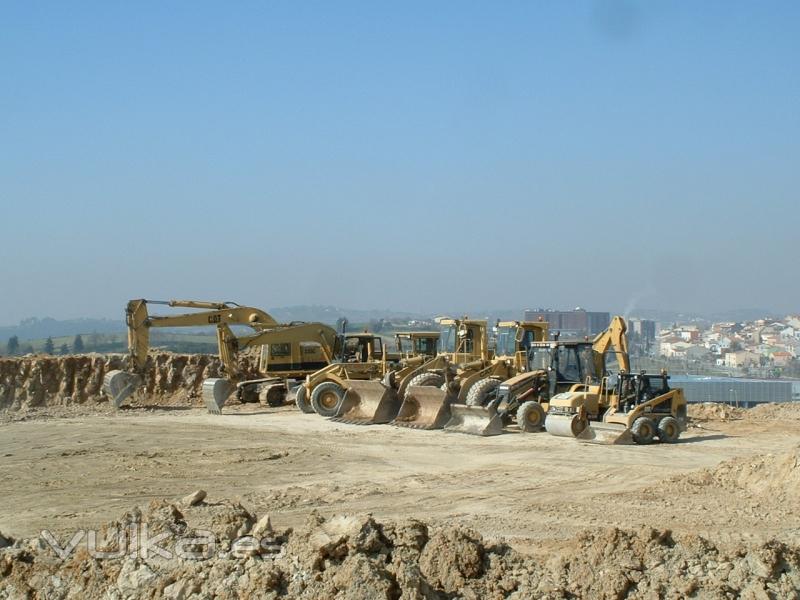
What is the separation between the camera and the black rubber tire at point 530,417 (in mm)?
19469

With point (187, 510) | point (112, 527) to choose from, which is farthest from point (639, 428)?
point (112, 527)

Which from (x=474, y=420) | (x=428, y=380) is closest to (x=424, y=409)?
(x=428, y=380)

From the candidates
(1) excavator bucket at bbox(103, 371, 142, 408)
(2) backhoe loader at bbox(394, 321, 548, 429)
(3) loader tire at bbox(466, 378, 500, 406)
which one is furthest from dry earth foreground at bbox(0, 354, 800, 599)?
(3) loader tire at bbox(466, 378, 500, 406)

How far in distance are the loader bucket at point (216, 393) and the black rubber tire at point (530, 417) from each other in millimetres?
9689

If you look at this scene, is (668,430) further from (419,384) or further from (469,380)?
(419,384)

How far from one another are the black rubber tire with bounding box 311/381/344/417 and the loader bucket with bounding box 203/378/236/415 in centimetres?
316

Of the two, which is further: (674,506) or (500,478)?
(500,478)

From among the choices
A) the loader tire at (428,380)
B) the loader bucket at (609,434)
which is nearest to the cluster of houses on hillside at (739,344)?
the loader tire at (428,380)

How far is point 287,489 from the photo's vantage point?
13.0m

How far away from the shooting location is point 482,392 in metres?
21.2

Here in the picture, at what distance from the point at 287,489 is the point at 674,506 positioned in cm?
514

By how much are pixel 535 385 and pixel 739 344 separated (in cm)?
3279

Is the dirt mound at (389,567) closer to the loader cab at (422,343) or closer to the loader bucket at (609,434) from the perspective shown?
the loader bucket at (609,434)

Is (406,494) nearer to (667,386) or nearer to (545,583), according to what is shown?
(545,583)
